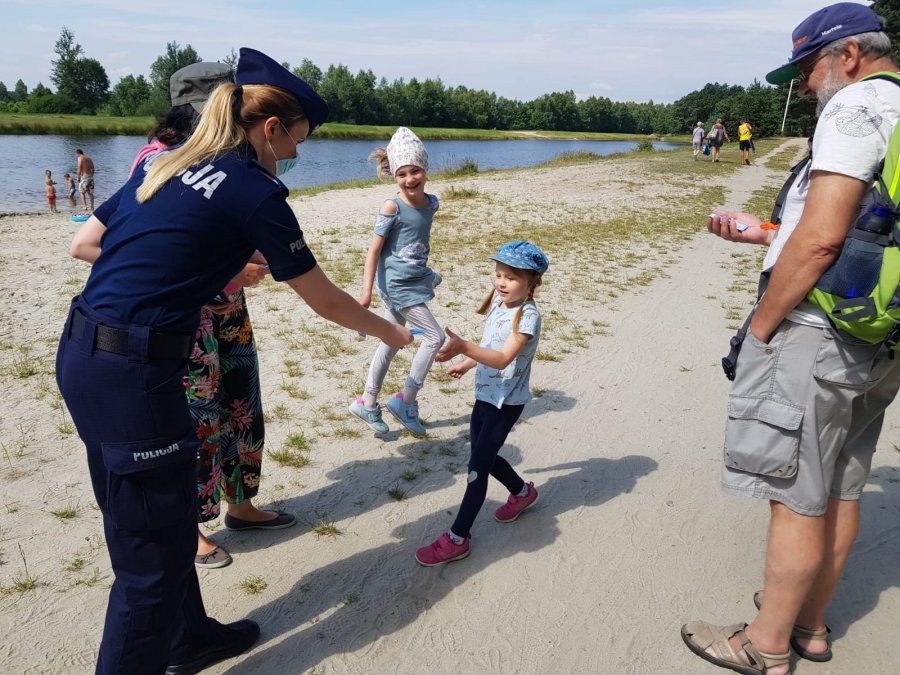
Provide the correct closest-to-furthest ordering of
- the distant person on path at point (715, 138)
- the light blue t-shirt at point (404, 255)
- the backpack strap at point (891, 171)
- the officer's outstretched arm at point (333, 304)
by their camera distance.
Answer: the backpack strap at point (891, 171) < the officer's outstretched arm at point (333, 304) < the light blue t-shirt at point (404, 255) < the distant person on path at point (715, 138)

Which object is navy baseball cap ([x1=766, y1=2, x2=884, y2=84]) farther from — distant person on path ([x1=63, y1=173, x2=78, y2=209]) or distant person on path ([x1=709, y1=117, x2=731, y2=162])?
distant person on path ([x1=709, y1=117, x2=731, y2=162])

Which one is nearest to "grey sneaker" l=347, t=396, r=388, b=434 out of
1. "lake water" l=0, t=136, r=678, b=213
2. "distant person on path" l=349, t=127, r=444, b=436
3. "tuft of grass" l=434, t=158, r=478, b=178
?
"distant person on path" l=349, t=127, r=444, b=436

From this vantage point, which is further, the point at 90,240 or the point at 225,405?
the point at 225,405

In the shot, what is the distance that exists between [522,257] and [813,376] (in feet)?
4.28

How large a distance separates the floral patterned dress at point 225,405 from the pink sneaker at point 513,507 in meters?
1.33

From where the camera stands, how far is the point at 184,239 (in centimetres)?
182

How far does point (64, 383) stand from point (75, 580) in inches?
57.6

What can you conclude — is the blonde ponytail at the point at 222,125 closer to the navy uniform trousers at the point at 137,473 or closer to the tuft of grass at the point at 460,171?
the navy uniform trousers at the point at 137,473

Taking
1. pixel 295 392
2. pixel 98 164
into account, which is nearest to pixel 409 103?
pixel 98 164

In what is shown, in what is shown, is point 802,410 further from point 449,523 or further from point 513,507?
point 449,523

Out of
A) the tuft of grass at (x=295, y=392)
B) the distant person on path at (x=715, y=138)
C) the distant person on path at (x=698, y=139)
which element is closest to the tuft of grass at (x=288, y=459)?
the tuft of grass at (x=295, y=392)

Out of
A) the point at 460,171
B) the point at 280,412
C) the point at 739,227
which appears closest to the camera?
the point at 739,227

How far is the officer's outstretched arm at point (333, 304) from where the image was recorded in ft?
6.84

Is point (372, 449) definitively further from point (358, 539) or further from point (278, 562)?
point (278, 562)
